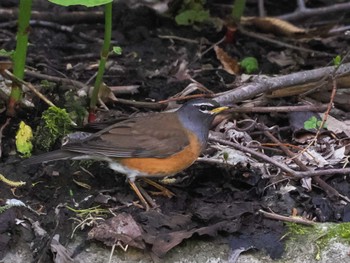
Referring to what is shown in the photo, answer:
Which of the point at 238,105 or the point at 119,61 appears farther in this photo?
the point at 119,61

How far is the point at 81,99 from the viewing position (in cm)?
567

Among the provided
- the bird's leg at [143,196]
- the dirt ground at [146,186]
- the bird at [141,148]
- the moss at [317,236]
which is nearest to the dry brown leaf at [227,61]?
the dirt ground at [146,186]

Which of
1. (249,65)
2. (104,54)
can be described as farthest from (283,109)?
(104,54)

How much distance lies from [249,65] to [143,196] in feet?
7.01

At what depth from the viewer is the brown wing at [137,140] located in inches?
186

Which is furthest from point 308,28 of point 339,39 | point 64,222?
point 64,222

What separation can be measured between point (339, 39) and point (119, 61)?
2.12 m

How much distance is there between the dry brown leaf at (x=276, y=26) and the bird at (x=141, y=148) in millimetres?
2356

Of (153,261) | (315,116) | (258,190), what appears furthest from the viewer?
(315,116)

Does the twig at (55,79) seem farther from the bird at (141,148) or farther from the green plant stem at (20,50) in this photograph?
the bird at (141,148)

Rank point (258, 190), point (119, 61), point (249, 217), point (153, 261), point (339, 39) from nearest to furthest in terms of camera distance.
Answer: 1. point (153, 261)
2. point (249, 217)
3. point (258, 190)
4. point (119, 61)
5. point (339, 39)

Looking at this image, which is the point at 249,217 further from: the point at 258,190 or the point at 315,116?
the point at 315,116

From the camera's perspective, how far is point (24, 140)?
514 centimetres

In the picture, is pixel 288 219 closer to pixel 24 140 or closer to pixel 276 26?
pixel 24 140
